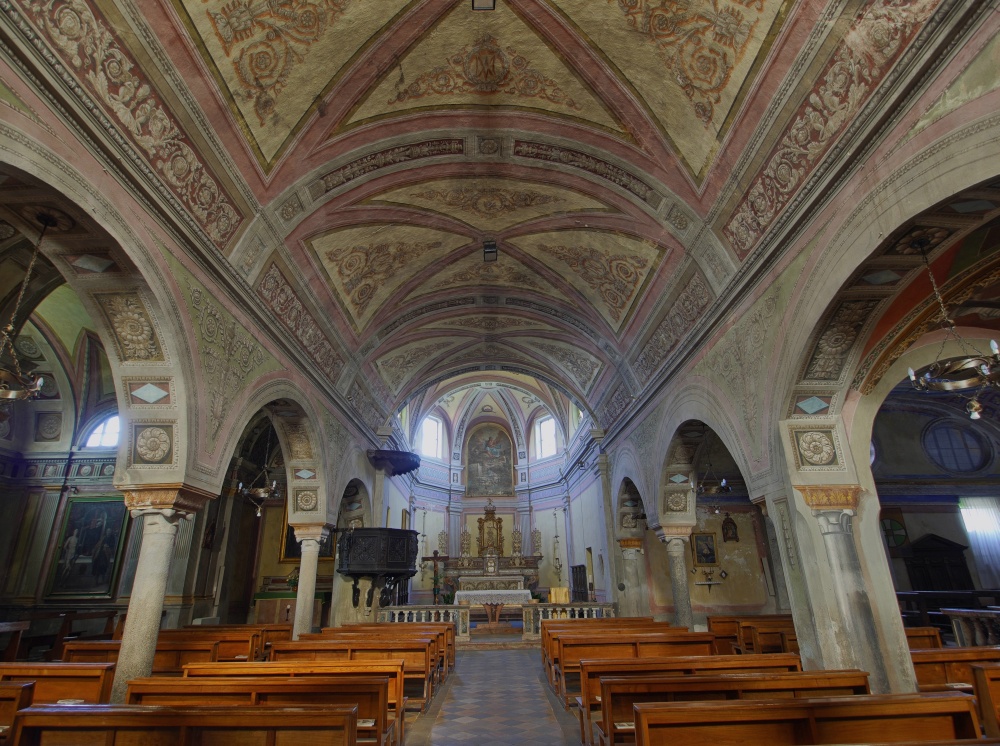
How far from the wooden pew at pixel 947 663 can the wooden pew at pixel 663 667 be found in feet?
6.58

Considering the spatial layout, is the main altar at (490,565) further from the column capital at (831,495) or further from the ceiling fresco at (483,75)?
the ceiling fresco at (483,75)

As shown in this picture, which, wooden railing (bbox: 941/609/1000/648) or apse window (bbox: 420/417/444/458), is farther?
apse window (bbox: 420/417/444/458)

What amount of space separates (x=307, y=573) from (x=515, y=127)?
386 inches

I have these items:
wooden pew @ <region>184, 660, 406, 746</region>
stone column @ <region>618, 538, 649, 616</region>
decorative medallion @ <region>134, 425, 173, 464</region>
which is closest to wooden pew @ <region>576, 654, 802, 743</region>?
wooden pew @ <region>184, 660, 406, 746</region>

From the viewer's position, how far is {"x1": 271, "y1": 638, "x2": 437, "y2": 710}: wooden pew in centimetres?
696

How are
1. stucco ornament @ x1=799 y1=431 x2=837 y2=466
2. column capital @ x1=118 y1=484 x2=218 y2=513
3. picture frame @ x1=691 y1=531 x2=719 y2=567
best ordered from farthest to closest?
1. picture frame @ x1=691 y1=531 x2=719 y2=567
2. stucco ornament @ x1=799 y1=431 x2=837 y2=466
3. column capital @ x1=118 y1=484 x2=218 y2=513

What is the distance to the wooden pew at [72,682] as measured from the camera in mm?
5109

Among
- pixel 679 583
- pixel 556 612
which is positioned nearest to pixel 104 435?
pixel 556 612

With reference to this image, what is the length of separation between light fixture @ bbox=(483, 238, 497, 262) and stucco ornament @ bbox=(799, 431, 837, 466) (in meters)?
7.33

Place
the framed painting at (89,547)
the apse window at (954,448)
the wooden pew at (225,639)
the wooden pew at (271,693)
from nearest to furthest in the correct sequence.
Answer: the wooden pew at (271,693), the wooden pew at (225,639), the framed painting at (89,547), the apse window at (954,448)

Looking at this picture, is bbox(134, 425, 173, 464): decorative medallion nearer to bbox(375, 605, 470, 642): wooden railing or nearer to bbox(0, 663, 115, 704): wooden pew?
bbox(0, 663, 115, 704): wooden pew

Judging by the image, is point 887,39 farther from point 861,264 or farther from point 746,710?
point 746,710

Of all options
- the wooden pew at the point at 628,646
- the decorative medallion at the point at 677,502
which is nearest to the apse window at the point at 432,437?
the decorative medallion at the point at 677,502

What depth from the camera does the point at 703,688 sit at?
419 cm
